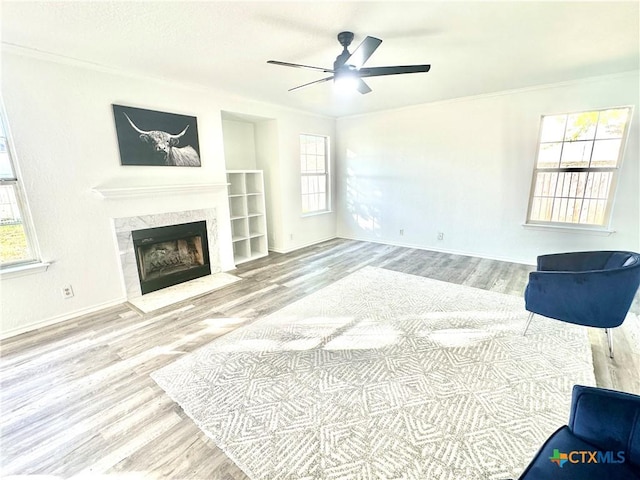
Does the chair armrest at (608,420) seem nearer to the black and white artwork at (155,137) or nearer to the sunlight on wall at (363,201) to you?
the black and white artwork at (155,137)

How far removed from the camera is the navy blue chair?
82.6 inches

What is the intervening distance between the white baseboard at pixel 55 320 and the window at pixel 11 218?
604 mm

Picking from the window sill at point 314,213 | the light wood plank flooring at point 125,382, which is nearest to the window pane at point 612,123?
the light wood plank flooring at point 125,382

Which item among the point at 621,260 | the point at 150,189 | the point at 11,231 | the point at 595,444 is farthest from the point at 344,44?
the point at 11,231

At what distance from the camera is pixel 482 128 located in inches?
177

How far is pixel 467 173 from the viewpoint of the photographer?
4.73 m

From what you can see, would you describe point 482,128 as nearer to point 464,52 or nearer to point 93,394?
point 464,52

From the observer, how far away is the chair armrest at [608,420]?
988 millimetres

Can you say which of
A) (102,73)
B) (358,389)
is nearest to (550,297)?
(358,389)

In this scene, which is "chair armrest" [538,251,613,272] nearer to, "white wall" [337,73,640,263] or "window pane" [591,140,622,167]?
"white wall" [337,73,640,263]

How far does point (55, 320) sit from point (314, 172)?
177 inches

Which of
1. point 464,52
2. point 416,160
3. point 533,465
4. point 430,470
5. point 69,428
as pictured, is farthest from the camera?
point 416,160

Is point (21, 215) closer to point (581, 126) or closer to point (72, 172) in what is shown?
point (72, 172)

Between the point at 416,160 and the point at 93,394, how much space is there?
17.1 ft
